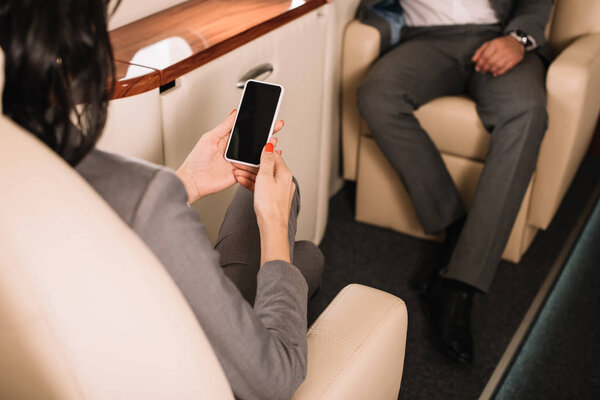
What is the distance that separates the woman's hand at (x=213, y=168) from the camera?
1175mm

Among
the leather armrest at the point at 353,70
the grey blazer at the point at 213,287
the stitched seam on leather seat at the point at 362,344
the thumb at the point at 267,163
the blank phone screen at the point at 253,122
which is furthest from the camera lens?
the leather armrest at the point at 353,70

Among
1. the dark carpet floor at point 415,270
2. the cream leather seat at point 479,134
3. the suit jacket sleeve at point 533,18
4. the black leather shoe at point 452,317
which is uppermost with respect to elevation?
the suit jacket sleeve at point 533,18

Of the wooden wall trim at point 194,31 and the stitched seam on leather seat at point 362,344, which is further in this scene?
the wooden wall trim at point 194,31

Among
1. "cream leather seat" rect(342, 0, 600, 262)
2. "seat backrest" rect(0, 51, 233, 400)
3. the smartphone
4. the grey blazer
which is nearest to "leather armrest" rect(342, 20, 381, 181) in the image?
"cream leather seat" rect(342, 0, 600, 262)

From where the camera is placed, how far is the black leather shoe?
68.9 inches

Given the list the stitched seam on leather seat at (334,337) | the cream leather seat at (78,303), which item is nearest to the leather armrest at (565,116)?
the stitched seam on leather seat at (334,337)

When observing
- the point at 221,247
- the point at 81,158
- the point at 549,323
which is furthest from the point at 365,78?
the point at 81,158

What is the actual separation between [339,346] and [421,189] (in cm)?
123

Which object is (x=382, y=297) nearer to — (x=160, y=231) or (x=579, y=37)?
(x=160, y=231)

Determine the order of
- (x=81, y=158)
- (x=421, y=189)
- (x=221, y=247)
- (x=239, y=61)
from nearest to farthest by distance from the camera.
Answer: (x=81, y=158) < (x=221, y=247) < (x=239, y=61) < (x=421, y=189)

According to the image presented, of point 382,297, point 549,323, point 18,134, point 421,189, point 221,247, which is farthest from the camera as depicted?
point 421,189

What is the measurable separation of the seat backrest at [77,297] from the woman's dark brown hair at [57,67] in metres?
0.06

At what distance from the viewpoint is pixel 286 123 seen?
1747mm

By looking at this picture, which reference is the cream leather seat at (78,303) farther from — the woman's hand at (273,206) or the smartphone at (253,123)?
the smartphone at (253,123)
